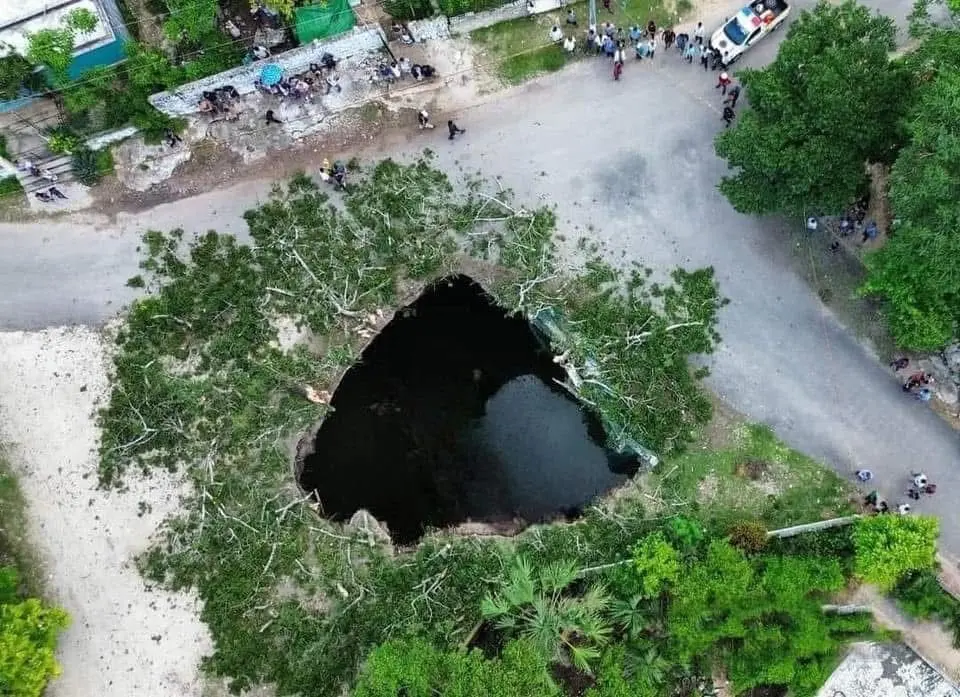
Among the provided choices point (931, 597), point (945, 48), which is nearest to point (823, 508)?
point (931, 597)

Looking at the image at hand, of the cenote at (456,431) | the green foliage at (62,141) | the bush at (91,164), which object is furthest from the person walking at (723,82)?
the green foliage at (62,141)

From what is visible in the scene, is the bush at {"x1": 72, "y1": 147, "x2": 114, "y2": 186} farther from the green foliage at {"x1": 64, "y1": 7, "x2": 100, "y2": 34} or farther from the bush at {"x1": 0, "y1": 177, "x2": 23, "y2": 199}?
the green foliage at {"x1": 64, "y1": 7, "x2": 100, "y2": 34}

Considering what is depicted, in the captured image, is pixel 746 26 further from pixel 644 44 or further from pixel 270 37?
pixel 270 37

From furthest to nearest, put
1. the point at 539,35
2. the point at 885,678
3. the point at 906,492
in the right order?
the point at 539,35 < the point at 906,492 < the point at 885,678

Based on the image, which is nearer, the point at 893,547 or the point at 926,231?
the point at 926,231

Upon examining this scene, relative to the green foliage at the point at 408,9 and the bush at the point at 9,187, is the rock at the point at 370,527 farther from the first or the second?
the green foliage at the point at 408,9

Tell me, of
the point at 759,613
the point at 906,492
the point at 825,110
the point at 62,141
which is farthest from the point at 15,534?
the point at 906,492

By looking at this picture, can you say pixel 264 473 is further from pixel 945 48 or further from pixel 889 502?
pixel 945 48
